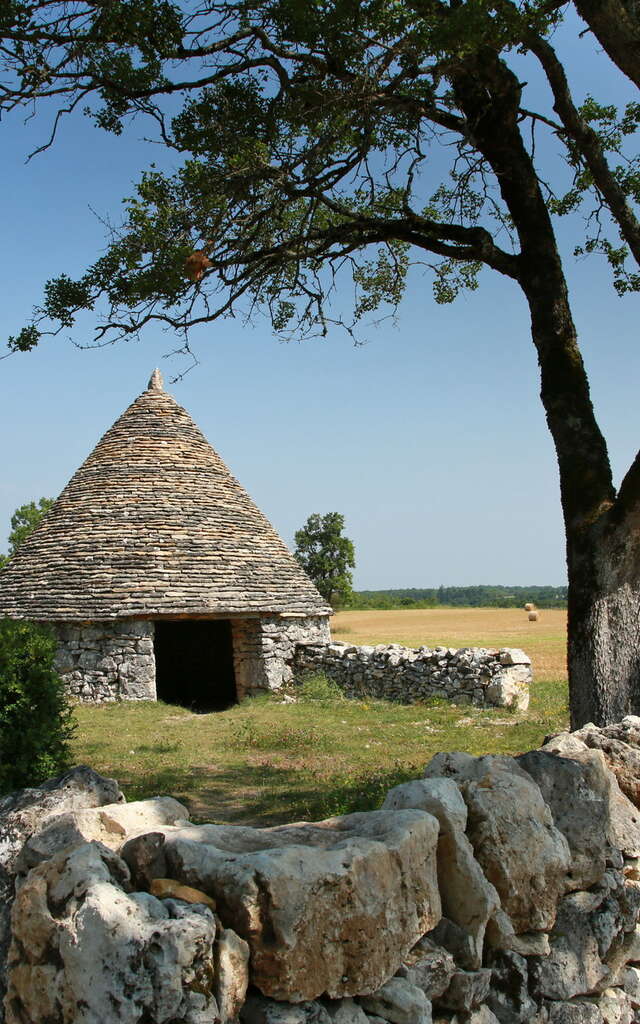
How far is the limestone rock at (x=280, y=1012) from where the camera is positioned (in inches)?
89.1

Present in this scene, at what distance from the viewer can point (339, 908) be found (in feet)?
7.86

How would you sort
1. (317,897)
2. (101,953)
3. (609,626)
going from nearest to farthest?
(101,953), (317,897), (609,626)

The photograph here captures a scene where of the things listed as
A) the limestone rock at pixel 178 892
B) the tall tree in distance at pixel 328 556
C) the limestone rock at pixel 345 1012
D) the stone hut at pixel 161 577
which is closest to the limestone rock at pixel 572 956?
the limestone rock at pixel 345 1012

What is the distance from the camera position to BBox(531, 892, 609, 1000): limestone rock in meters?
3.14

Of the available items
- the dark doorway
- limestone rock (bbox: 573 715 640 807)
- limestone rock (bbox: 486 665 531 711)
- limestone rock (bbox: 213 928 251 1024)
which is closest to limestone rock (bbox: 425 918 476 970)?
limestone rock (bbox: 213 928 251 1024)

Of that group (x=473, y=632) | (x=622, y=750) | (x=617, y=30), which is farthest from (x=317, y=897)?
(x=473, y=632)

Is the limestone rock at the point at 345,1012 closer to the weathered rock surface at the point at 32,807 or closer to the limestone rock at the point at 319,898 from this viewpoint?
the limestone rock at the point at 319,898

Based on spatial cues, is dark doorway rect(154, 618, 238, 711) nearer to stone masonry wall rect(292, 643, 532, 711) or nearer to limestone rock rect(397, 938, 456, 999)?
stone masonry wall rect(292, 643, 532, 711)

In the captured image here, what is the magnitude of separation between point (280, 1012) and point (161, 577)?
13.2m

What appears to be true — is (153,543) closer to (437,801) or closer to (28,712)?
(28,712)

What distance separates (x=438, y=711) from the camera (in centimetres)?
1315

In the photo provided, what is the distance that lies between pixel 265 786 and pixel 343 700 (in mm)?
6835

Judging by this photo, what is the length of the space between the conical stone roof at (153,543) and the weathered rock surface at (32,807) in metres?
11.6

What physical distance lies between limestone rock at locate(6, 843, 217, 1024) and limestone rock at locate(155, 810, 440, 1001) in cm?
17
